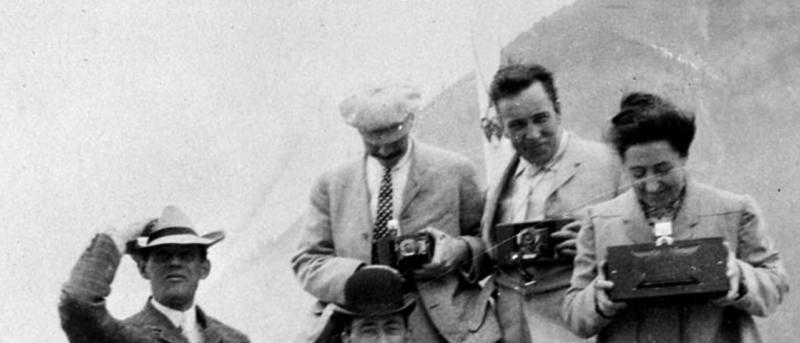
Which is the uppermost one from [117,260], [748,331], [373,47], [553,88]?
[373,47]

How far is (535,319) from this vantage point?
6.45m

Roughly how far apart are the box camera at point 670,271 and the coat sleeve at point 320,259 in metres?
1.33

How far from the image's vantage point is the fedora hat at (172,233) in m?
6.63

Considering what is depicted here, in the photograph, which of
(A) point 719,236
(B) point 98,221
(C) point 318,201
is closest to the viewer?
(A) point 719,236

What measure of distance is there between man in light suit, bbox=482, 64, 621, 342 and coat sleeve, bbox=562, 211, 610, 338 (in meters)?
0.27

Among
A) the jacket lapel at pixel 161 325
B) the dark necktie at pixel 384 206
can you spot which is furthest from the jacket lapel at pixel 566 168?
the jacket lapel at pixel 161 325

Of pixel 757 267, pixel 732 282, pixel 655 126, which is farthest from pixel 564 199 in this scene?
pixel 732 282

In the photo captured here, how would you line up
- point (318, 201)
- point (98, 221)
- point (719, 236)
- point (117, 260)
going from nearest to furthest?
point (719, 236) → point (117, 260) → point (318, 201) → point (98, 221)

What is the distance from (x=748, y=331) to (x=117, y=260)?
237 centimetres

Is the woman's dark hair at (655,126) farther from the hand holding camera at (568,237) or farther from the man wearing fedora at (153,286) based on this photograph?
the man wearing fedora at (153,286)

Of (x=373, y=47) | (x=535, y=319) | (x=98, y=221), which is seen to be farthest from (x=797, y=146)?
(x=98, y=221)

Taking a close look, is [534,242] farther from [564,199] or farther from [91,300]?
[91,300]

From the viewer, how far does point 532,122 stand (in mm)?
6566

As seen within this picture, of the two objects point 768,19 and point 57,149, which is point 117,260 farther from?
point 768,19
